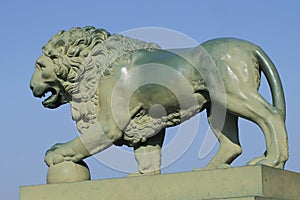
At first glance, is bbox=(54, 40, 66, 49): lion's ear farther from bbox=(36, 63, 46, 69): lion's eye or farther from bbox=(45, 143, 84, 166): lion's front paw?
bbox=(45, 143, 84, 166): lion's front paw

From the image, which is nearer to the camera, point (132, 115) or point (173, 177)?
point (173, 177)

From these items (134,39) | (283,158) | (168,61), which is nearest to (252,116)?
(283,158)

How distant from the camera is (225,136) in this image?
5.97 metres

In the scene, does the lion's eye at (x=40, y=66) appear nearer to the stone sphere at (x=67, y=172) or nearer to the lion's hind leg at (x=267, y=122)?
the stone sphere at (x=67, y=172)

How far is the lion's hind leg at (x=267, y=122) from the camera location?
17.8 ft

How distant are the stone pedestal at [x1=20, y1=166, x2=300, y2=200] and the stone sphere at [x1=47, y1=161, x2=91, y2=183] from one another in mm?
133

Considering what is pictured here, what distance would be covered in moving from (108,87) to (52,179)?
77 cm

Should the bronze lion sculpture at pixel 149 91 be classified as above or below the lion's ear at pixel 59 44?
below

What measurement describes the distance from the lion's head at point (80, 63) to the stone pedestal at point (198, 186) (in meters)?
0.57

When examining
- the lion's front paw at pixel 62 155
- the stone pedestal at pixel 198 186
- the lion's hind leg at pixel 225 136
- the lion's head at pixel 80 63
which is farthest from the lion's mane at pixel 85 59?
the lion's hind leg at pixel 225 136

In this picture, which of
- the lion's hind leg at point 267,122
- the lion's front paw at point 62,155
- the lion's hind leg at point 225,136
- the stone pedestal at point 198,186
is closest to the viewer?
the stone pedestal at point 198,186

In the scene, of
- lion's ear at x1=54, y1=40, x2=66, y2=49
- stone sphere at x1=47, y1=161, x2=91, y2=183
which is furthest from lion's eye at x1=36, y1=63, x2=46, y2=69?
stone sphere at x1=47, y1=161, x2=91, y2=183

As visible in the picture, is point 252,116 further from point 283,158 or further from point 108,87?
point 108,87

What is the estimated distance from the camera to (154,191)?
215 inches
